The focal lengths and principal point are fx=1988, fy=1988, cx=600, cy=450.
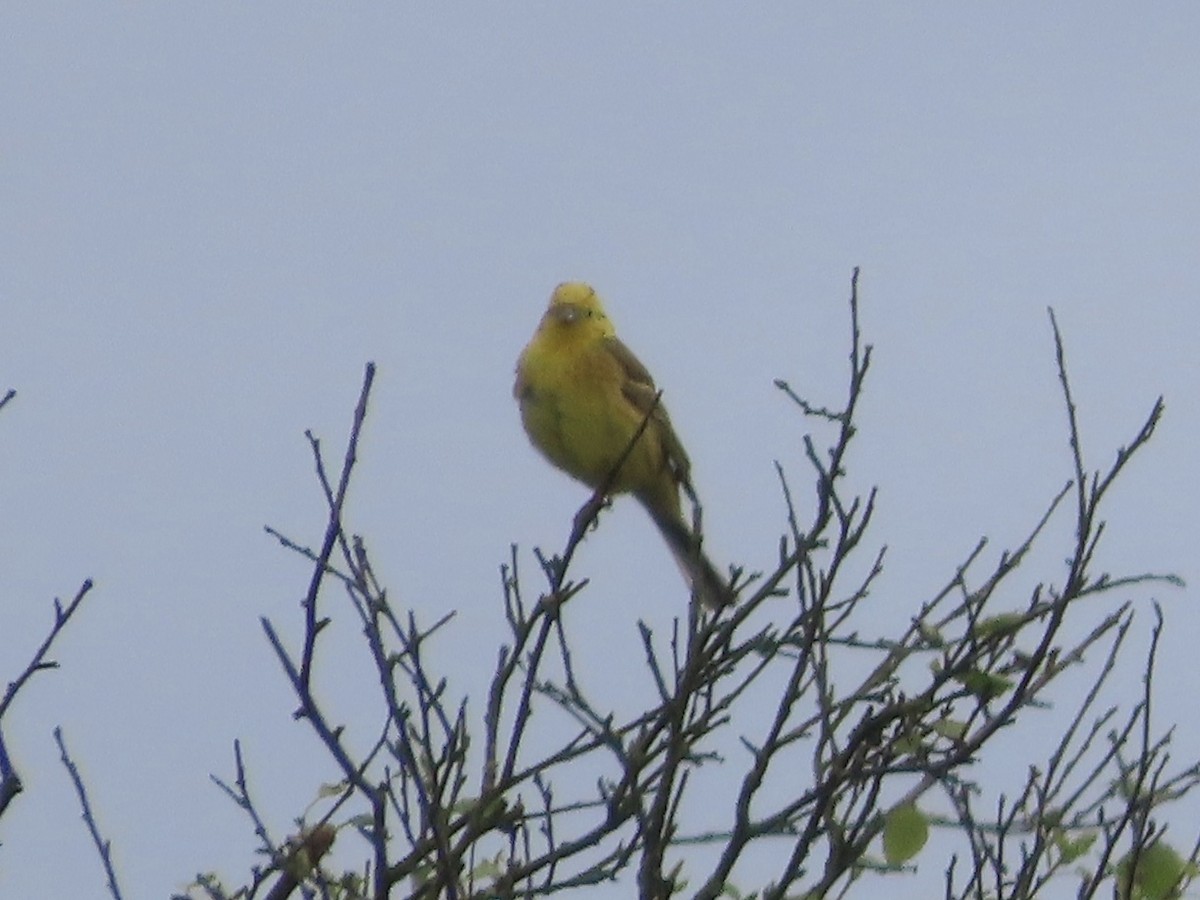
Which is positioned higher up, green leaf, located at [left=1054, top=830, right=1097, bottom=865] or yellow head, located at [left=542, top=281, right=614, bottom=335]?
yellow head, located at [left=542, top=281, right=614, bottom=335]

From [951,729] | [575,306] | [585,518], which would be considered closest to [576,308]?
[575,306]

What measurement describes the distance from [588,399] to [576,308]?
1.62 feet

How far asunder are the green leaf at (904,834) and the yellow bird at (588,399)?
375 cm

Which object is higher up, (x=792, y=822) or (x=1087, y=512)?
(x=1087, y=512)

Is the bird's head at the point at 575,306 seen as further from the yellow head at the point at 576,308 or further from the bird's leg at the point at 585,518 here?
the bird's leg at the point at 585,518

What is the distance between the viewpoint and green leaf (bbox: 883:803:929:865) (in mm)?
3348

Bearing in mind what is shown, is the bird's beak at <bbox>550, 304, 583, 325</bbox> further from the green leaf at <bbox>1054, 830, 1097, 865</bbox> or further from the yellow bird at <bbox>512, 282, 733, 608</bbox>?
the green leaf at <bbox>1054, 830, 1097, 865</bbox>

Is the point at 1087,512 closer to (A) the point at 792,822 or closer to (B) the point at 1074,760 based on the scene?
(B) the point at 1074,760

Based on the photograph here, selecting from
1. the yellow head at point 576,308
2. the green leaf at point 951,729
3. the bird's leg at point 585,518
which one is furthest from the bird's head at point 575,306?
the green leaf at point 951,729

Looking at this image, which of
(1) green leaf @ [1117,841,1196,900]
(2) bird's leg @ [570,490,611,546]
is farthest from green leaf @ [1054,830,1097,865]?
(2) bird's leg @ [570,490,611,546]

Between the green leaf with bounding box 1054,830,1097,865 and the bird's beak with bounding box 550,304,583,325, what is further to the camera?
the bird's beak with bounding box 550,304,583,325

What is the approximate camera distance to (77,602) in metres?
3.01

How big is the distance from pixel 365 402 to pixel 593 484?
3972 millimetres

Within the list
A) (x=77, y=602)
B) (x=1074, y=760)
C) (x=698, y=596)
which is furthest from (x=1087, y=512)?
(x=77, y=602)
